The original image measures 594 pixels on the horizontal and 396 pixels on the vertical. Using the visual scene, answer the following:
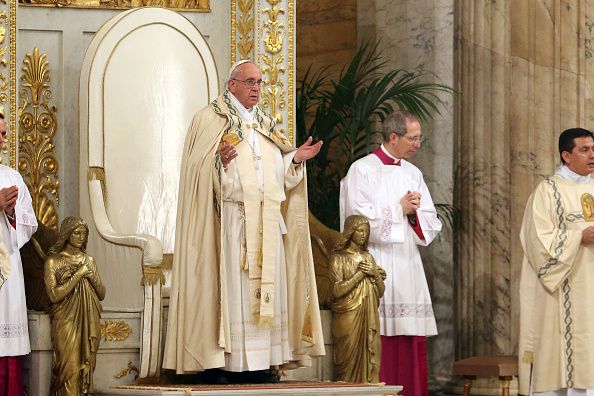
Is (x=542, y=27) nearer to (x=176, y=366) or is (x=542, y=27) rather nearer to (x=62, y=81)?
(x=62, y=81)

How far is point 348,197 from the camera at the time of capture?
452 inches

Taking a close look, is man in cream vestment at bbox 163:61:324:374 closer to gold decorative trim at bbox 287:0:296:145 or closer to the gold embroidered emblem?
gold decorative trim at bbox 287:0:296:145

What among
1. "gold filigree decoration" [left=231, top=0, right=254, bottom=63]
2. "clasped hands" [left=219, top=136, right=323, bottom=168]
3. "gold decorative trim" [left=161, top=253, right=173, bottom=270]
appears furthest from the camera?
"gold filigree decoration" [left=231, top=0, right=254, bottom=63]

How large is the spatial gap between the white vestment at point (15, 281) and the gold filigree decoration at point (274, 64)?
1874 mm

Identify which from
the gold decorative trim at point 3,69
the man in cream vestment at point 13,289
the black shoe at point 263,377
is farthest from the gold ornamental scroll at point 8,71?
the black shoe at point 263,377

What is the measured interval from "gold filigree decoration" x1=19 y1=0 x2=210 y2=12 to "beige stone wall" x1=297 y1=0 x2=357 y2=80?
95.4 inches

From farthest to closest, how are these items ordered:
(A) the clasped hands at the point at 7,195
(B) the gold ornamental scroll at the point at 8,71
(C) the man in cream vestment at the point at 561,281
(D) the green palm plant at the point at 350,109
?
(D) the green palm plant at the point at 350,109 < (B) the gold ornamental scroll at the point at 8,71 < (C) the man in cream vestment at the point at 561,281 < (A) the clasped hands at the point at 7,195

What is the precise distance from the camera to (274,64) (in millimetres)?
11688

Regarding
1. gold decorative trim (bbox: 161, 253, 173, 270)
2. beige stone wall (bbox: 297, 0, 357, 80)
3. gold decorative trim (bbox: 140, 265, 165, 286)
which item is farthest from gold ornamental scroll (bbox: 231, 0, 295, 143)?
beige stone wall (bbox: 297, 0, 357, 80)

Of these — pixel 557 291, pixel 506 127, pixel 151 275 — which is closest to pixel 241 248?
pixel 151 275

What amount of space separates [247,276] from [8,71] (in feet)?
6.94

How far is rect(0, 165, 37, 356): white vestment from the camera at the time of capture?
997 cm

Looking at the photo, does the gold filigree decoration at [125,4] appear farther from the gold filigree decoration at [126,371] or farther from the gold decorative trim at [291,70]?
the gold filigree decoration at [126,371]

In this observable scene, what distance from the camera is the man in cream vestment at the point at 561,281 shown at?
35.7 feet
